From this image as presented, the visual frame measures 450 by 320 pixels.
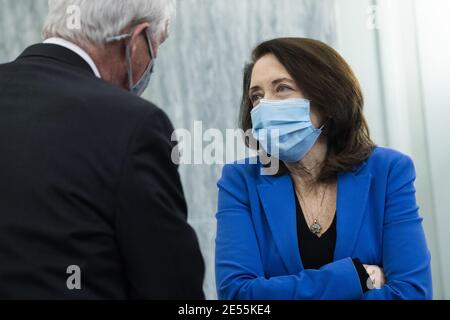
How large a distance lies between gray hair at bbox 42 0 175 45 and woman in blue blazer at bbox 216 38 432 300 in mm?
563

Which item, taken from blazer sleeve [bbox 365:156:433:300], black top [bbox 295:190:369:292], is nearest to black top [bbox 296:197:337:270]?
black top [bbox 295:190:369:292]

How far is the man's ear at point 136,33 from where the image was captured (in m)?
1.19

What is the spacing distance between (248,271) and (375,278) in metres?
0.30

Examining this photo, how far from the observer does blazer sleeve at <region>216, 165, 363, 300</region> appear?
1.42 m

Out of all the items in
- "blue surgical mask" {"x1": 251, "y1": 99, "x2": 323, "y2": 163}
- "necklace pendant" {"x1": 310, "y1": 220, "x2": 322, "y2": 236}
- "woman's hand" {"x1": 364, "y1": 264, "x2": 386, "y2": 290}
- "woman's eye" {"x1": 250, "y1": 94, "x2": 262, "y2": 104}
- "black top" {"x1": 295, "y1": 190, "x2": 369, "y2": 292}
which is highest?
"woman's eye" {"x1": 250, "y1": 94, "x2": 262, "y2": 104}

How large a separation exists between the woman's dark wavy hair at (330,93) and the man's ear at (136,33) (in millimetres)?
542

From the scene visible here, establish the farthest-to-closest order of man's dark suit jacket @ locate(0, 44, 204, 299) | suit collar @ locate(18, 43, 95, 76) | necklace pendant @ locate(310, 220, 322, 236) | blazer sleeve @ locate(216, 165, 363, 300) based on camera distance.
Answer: necklace pendant @ locate(310, 220, 322, 236) < blazer sleeve @ locate(216, 165, 363, 300) < suit collar @ locate(18, 43, 95, 76) < man's dark suit jacket @ locate(0, 44, 204, 299)

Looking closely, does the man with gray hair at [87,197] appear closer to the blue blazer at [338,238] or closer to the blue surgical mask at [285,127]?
the blue blazer at [338,238]

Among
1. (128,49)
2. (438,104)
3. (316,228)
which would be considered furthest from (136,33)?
(438,104)

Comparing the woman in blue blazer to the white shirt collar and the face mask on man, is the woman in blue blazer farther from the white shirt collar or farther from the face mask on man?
the white shirt collar

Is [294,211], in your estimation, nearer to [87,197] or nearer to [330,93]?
[330,93]

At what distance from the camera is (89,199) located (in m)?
0.96

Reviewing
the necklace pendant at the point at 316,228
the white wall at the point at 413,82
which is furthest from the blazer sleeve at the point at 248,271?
the white wall at the point at 413,82

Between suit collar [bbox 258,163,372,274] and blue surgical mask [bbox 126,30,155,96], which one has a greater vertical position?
blue surgical mask [bbox 126,30,155,96]
